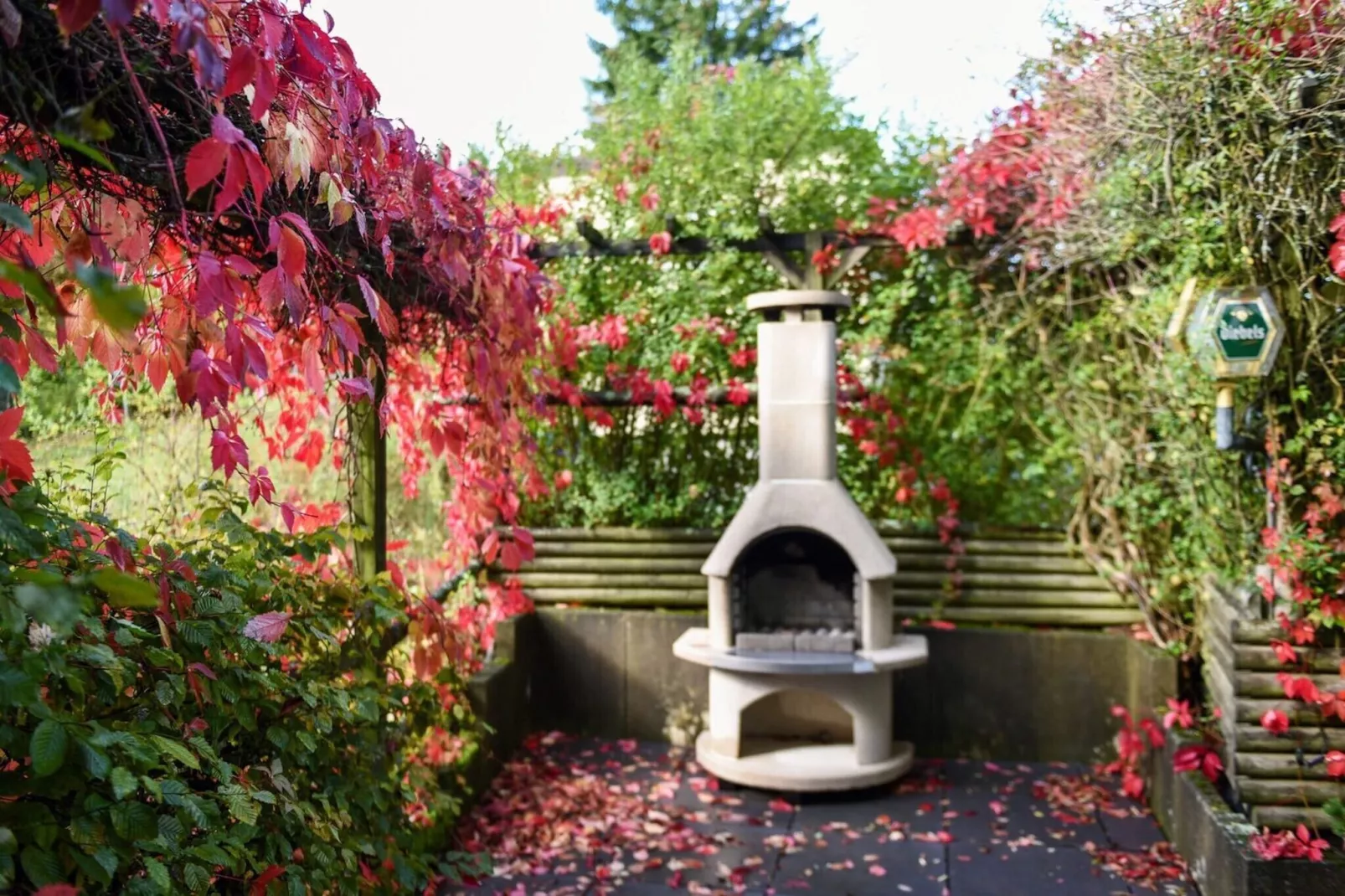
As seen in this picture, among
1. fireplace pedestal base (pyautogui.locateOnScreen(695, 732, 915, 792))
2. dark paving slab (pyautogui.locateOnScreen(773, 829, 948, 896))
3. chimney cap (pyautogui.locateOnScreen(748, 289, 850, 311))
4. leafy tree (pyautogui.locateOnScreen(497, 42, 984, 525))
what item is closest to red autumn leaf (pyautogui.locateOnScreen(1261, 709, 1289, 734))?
dark paving slab (pyautogui.locateOnScreen(773, 829, 948, 896))

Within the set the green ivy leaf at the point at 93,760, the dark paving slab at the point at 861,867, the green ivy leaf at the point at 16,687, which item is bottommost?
the dark paving slab at the point at 861,867

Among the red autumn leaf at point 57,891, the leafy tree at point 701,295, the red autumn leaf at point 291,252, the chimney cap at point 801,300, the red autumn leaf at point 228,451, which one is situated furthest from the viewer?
the leafy tree at point 701,295

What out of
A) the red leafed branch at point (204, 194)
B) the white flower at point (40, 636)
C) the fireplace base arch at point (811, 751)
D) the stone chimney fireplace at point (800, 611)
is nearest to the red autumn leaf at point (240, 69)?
the red leafed branch at point (204, 194)

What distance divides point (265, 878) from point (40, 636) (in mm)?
777

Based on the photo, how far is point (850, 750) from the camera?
16.0 ft

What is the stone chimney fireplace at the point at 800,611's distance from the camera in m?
4.69

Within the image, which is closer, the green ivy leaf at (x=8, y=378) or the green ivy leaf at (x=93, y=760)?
the green ivy leaf at (x=8, y=378)

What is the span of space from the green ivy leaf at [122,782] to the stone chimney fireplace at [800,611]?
340 centimetres

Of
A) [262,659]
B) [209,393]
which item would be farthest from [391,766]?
[209,393]

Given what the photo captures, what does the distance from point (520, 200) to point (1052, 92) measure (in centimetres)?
305

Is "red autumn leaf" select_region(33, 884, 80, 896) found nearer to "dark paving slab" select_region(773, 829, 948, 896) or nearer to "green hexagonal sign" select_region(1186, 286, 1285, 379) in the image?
"dark paving slab" select_region(773, 829, 948, 896)

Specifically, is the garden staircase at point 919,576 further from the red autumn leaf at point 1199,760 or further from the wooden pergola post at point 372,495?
the wooden pergola post at point 372,495

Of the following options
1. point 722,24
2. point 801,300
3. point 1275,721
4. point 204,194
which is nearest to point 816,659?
point 801,300

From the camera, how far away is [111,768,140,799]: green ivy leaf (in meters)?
1.40
